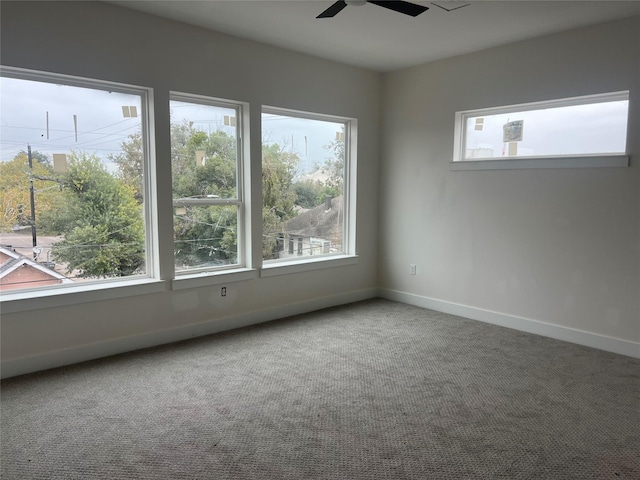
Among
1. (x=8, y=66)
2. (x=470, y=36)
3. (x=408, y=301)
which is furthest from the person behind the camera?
(x=408, y=301)

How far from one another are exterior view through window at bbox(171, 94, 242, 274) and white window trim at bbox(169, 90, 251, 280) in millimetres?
11

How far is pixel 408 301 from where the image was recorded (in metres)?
5.18

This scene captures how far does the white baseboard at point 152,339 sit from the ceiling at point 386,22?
2.58m

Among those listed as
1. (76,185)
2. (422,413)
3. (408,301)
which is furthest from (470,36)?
(76,185)

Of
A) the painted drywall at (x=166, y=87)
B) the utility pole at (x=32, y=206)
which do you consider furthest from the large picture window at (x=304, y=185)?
the utility pole at (x=32, y=206)

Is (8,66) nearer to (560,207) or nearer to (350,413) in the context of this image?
(350,413)

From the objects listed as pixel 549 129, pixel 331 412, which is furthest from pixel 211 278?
pixel 549 129

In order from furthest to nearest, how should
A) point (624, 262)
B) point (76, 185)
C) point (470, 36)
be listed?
point (470, 36)
point (624, 262)
point (76, 185)

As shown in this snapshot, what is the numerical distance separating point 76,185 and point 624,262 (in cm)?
439

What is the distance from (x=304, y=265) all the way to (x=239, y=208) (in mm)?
953

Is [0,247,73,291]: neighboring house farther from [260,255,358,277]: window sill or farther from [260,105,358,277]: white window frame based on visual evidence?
[260,105,358,277]: white window frame

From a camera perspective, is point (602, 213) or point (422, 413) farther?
point (602, 213)

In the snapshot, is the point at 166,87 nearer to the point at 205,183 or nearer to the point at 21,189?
the point at 205,183

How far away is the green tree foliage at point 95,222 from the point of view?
3.32m
